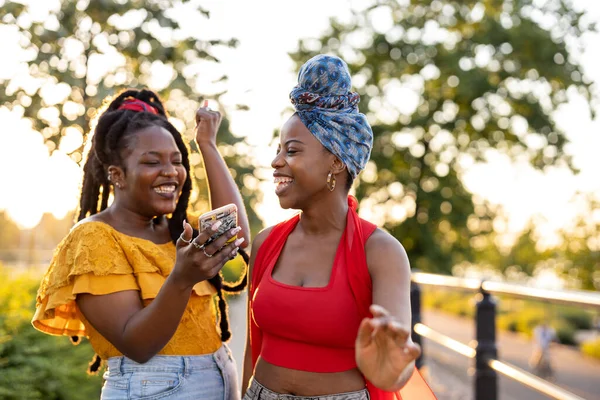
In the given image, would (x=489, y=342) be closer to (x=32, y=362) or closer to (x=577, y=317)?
(x=32, y=362)

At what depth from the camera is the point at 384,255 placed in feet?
7.63

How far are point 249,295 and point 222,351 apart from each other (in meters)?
0.31

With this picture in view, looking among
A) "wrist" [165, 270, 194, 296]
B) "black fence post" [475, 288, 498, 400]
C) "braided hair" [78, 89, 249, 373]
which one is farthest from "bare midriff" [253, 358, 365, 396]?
"black fence post" [475, 288, 498, 400]

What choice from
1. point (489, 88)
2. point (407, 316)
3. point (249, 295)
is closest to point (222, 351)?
point (249, 295)

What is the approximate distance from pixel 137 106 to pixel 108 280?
78 cm

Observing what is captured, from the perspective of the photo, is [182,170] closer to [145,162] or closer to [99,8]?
[145,162]

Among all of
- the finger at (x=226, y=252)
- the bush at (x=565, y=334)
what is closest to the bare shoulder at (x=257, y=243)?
the finger at (x=226, y=252)

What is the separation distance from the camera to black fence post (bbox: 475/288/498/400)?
5.04 m

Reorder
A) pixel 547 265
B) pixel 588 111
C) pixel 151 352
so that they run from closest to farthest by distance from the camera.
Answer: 1. pixel 151 352
2. pixel 588 111
3. pixel 547 265

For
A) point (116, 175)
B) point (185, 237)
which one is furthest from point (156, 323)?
point (116, 175)

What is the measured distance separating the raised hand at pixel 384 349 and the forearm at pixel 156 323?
0.75 meters

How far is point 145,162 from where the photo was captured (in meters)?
2.78

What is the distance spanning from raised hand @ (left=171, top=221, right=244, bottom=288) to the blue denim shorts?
0.41m

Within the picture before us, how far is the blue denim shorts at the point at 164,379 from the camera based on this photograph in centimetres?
260
